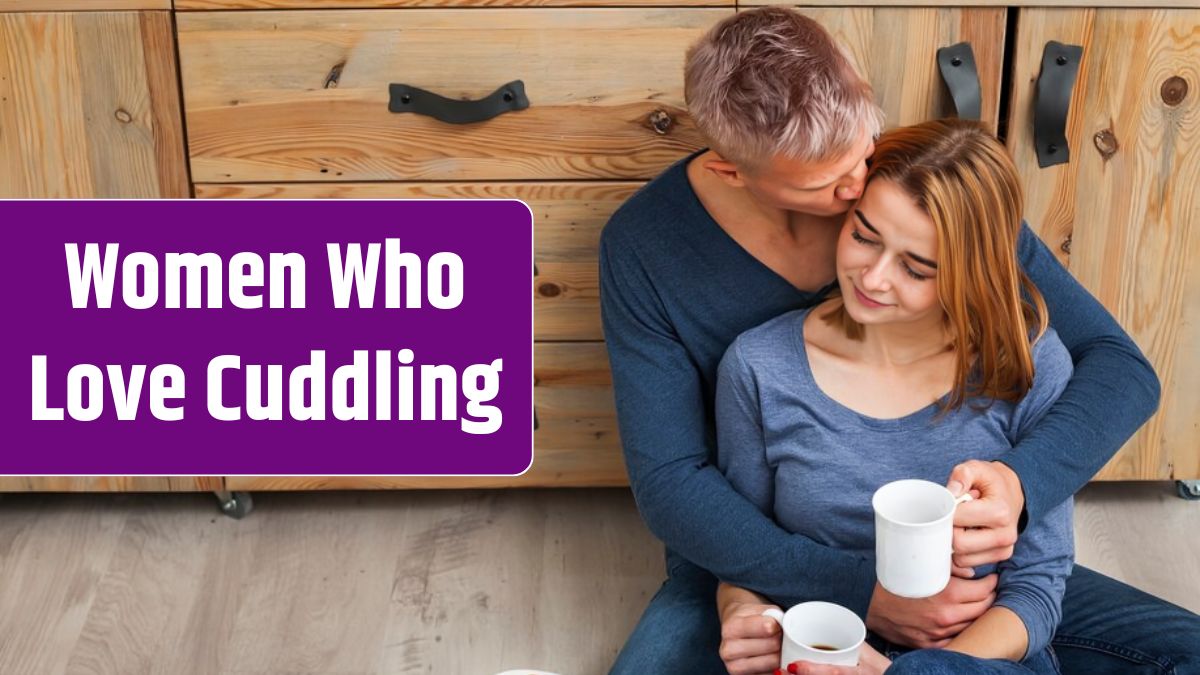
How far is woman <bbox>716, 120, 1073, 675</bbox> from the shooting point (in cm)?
148

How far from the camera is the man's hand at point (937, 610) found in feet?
4.96

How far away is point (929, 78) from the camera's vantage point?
1894 millimetres

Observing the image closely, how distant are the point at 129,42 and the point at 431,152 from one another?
15.5 inches

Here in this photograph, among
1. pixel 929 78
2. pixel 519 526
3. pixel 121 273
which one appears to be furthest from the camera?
pixel 519 526

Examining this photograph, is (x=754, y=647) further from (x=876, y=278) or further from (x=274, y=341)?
(x=274, y=341)

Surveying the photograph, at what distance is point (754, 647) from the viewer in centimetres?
154

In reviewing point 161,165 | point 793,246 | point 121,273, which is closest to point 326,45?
point 161,165

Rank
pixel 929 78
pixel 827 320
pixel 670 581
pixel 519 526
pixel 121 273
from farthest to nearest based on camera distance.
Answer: pixel 519 526 < pixel 121 273 < pixel 929 78 < pixel 670 581 < pixel 827 320

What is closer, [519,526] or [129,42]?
[129,42]

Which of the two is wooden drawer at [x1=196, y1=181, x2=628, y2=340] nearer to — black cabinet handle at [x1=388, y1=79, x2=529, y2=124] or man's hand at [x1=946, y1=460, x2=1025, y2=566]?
black cabinet handle at [x1=388, y1=79, x2=529, y2=124]

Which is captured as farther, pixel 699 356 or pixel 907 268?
pixel 699 356

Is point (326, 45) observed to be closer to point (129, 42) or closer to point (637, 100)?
point (129, 42)

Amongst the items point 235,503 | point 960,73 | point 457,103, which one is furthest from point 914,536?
point 235,503

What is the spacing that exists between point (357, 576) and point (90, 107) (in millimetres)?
714
